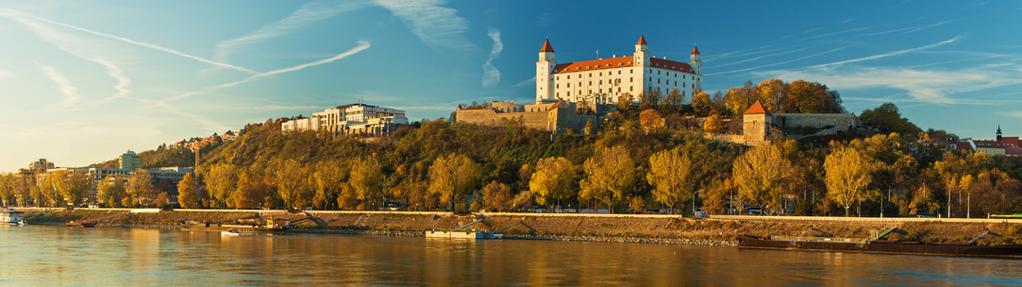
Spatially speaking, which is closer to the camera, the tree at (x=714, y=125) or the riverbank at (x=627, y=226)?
the riverbank at (x=627, y=226)

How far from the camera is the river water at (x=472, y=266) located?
1722 inches

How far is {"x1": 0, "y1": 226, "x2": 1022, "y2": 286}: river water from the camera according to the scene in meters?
43.8

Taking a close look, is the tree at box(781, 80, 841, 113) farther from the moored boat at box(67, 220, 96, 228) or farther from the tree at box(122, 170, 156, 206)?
the tree at box(122, 170, 156, 206)

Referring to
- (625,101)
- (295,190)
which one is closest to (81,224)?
(295,190)

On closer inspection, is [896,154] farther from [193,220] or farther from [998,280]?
[193,220]

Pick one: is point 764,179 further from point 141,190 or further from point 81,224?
point 141,190

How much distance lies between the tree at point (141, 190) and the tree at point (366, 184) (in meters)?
44.6

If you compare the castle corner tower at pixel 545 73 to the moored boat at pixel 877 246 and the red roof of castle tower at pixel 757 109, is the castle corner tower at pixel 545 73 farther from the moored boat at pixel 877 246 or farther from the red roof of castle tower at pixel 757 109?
the moored boat at pixel 877 246

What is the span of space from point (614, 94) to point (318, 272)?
9253 centimetres

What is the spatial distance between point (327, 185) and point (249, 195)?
1115 centimetres

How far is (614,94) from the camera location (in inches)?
5335

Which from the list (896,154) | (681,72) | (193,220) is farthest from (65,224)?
(896,154)

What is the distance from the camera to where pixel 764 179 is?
77.9 meters

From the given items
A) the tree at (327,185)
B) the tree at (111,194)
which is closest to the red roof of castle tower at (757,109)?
the tree at (327,185)
